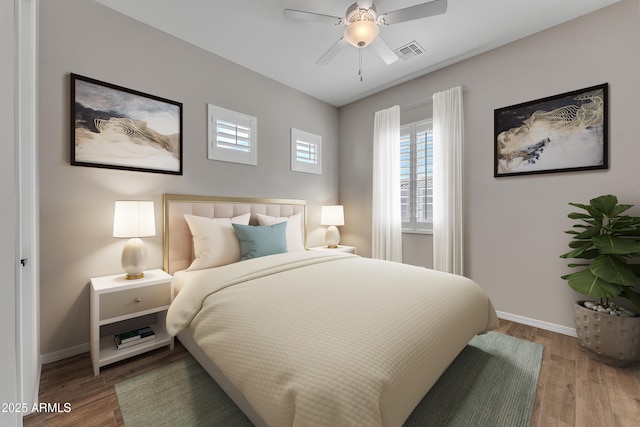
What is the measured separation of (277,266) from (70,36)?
2415 millimetres

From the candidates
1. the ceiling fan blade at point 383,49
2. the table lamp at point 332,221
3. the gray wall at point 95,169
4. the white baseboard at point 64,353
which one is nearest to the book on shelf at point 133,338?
the white baseboard at point 64,353

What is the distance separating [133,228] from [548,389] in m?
3.09

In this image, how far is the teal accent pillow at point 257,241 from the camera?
2.44 metres

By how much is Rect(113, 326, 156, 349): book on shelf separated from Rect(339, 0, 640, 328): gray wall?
3.07 m

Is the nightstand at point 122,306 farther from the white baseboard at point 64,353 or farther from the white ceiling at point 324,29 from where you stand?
the white ceiling at point 324,29

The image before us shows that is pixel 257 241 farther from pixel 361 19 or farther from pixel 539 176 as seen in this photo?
pixel 539 176

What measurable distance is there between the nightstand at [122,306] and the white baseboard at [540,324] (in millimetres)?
3250

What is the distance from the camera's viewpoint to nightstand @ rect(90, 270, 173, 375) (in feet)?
5.75

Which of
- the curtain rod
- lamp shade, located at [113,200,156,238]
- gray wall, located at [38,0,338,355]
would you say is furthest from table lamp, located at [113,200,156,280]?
the curtain rod

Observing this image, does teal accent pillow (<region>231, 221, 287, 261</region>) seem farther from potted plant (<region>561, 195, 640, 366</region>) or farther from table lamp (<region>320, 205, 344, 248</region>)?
potted plant (<region>561, 195, 640, 366</region>)

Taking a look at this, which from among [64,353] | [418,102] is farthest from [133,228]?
[418,102]

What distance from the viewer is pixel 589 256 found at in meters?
2.08

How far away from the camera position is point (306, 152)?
3.78 m

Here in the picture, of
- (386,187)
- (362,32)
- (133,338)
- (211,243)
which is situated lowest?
(133,338)
